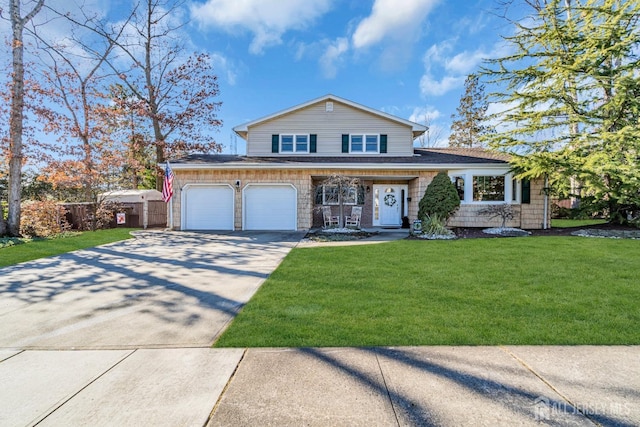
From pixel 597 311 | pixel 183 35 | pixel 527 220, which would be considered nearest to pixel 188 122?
pixel 183 35

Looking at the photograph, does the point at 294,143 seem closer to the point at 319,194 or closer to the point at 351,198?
the point at 319,194

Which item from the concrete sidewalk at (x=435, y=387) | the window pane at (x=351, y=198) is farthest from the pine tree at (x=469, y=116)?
the concrete sidewalk at (x=435, y=387)

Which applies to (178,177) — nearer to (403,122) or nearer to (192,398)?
(403,122)

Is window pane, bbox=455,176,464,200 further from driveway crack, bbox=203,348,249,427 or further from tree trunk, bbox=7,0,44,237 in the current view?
tree trunk, bbox=7,0,44,237

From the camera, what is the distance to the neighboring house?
512 inches

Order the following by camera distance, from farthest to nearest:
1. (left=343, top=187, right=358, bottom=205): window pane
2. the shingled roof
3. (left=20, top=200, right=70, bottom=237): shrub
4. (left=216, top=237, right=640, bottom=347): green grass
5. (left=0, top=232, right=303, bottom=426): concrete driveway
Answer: (left=343, top=187, right=358, bottom=205): window pane
the shingled roof
(left=20, top=200, right=70, bottom=237): shrub
(left=216, top=237, right=640, bottom=347): green grass
(left=0, top=232, right=303, bottom=426): concrete driveway

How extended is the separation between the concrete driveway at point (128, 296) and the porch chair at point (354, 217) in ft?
20.0

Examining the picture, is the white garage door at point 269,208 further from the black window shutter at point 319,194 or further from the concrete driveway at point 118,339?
the concrete driveway at point 118,339

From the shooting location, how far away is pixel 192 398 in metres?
2.16

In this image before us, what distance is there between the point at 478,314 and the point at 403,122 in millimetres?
12621

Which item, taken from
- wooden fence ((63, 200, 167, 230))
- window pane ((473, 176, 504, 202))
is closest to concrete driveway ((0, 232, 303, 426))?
window pane ((473, 176, 504, 202))

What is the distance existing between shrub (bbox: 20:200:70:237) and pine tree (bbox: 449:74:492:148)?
31967 mm

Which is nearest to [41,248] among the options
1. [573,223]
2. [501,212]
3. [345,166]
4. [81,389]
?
[81,389]

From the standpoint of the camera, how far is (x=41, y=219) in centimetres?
1334
